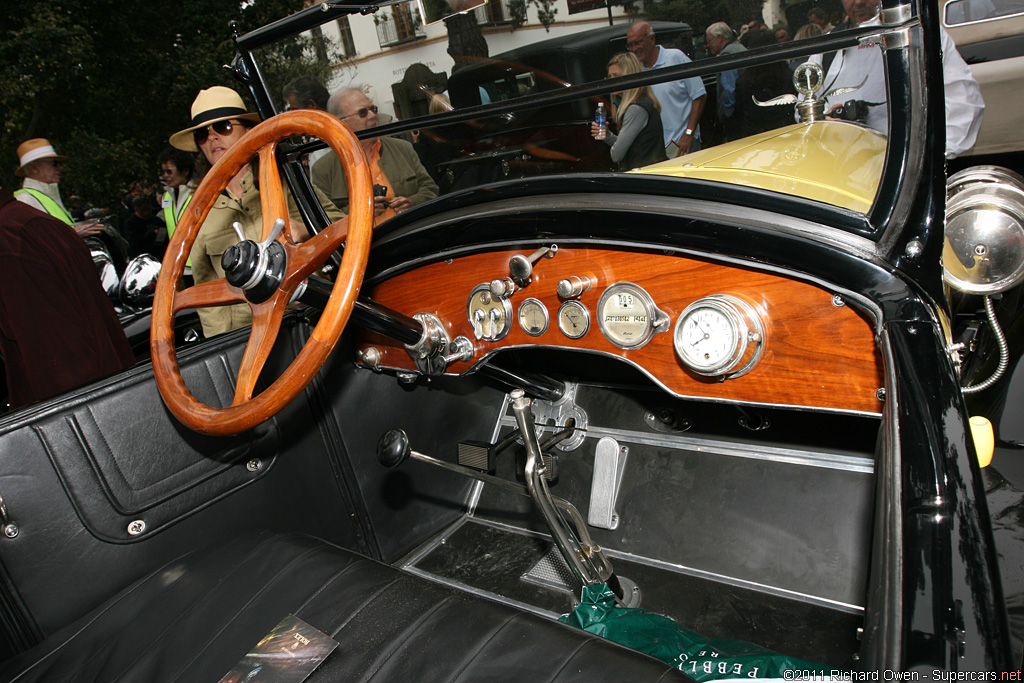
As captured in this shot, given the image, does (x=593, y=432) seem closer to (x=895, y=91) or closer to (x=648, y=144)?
(x=648, y=144)

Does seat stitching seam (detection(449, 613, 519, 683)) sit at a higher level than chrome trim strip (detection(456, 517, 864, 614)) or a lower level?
higher

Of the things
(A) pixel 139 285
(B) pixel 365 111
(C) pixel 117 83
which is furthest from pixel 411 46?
(C) pixel 117 83

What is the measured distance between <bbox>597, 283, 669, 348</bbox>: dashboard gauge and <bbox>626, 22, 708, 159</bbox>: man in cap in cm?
32

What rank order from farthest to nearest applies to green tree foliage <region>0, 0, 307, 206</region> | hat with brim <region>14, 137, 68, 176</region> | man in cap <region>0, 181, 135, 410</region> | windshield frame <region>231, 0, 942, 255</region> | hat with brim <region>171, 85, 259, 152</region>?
green tree foliage <region>0, 0, 307, 206</region>, hat with brim <region>14, 137, 68, 176</region>, hat with brim <region>171, 85, 259, 152</region>, man in cap <region>0, 181, 135, 410</region>, windshield frame <region>231, 0, 942, 255</region>

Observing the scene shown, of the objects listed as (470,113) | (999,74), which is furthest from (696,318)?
(999,74)

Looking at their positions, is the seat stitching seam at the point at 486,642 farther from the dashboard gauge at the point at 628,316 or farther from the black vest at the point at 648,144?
the black vest at the point at 648,144

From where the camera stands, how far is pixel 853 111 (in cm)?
132

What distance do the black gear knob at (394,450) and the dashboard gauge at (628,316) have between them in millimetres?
624

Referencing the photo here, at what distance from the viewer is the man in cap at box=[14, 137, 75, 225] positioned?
4367mm

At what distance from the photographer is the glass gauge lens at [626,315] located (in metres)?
1.45

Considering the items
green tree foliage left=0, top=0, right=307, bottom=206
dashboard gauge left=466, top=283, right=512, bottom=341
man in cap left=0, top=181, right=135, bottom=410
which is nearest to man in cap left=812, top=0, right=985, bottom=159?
dashboard gauge left=466, top=283, right=512, bottom=341

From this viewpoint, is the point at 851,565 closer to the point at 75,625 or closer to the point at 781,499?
the point at 781,499

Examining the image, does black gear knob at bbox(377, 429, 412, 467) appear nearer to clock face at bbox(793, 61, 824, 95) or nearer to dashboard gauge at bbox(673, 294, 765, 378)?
dashboard gauge at bbox(673, 294, 765, 378)

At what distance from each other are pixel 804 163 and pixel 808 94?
13 centimetres
